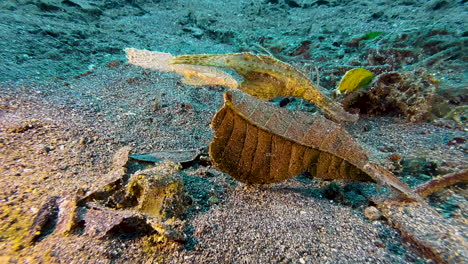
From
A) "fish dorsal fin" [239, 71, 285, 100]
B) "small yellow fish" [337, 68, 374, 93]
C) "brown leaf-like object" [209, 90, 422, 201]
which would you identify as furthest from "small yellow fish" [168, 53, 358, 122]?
"small yellow fish" [337, 68, 374, 93]

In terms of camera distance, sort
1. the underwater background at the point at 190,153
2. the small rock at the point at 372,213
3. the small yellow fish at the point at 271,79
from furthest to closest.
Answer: the small yellow fish at the point at 271,79
the small rock at the point at 372,213
the underwater background at the point at 190,153

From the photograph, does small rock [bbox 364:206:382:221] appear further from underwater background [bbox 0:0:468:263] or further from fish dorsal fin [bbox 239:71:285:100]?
fish dorsal fin [bbox 239:71:285:100]

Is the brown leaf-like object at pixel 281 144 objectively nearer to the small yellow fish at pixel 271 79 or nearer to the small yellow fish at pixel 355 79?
the small yellow fish at pixel 271 79

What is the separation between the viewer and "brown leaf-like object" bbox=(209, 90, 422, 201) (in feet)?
4.51

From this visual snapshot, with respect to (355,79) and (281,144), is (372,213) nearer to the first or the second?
(281,144)

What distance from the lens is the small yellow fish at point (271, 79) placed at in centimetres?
169

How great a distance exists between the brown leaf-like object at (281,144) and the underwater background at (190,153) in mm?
222

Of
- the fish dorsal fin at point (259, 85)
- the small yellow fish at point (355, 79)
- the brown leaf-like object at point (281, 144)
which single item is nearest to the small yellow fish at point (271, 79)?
the fish dorsal fin at point (259, 85)

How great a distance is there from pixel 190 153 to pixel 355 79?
2.08 m

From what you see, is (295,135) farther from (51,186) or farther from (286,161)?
(51,186)

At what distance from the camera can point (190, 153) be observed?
1984 mm

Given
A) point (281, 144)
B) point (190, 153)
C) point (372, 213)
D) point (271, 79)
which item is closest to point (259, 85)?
point (271, 79)

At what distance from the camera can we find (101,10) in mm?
6004

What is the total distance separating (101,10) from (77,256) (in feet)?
22.2
